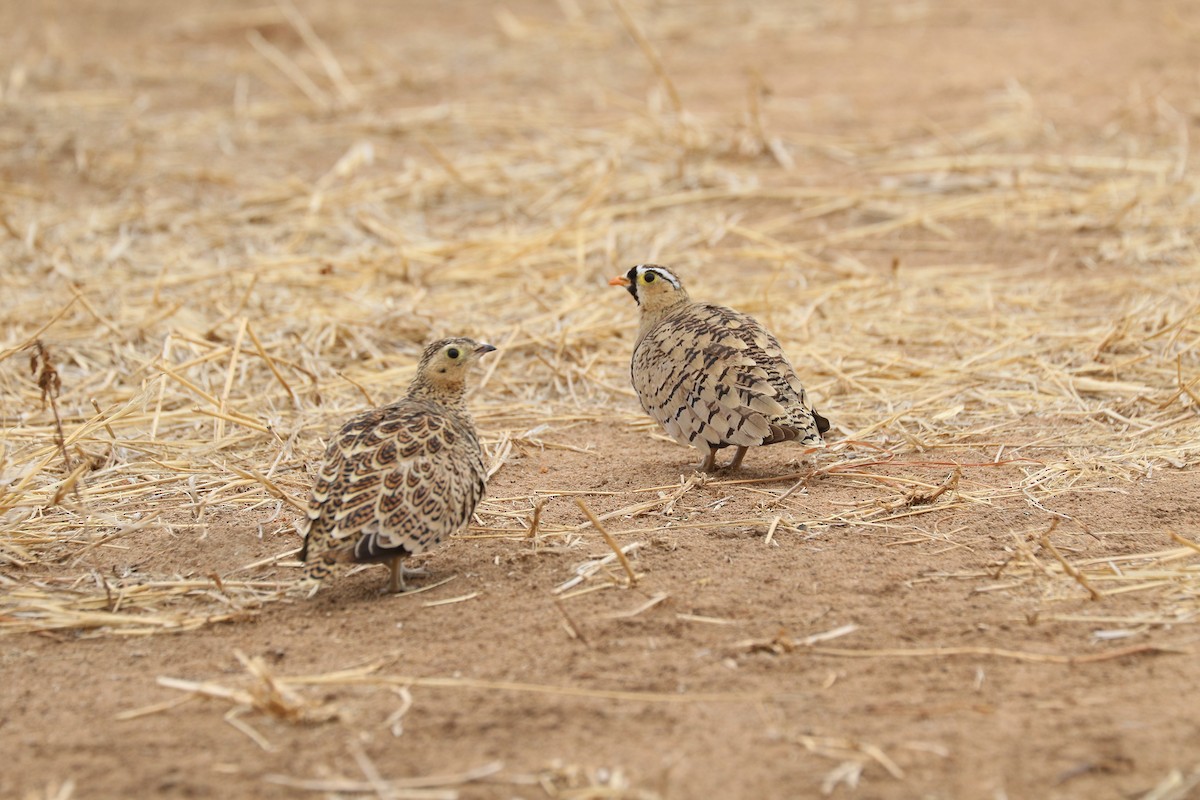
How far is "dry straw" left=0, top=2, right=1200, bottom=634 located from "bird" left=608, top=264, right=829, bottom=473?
0.27 metres

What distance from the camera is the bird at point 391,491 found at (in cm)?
434

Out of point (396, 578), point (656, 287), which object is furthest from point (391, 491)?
point (656, 287)

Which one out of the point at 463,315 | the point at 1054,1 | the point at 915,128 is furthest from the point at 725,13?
the point at 463,315

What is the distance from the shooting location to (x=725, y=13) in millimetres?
16953

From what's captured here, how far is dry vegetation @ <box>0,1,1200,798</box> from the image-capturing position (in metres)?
4.45

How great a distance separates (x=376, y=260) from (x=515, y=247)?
988mm

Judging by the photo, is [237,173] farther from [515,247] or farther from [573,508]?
[573,508]

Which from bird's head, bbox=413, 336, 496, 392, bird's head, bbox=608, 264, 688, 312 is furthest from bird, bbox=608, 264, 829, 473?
bird's head, bbox=413, 336, 496, 392

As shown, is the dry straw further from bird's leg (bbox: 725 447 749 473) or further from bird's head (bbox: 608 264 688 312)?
bird's head (bbox: 608 264 688 312)

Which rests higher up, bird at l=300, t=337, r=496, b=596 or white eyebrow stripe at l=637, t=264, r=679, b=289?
white eyebrow stripe at l=637, t=264, r=679, b=289

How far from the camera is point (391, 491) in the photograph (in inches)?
175

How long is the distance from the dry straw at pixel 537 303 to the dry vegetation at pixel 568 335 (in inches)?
1.2

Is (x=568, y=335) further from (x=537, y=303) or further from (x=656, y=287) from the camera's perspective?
(x=656, y=287)

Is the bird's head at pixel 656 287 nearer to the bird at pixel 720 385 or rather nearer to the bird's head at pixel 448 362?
the bird at pixel 720 385
